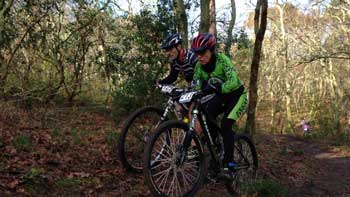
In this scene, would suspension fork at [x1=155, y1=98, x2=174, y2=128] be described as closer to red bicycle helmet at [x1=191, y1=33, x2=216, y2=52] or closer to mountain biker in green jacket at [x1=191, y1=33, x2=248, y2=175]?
mountain biker in green jacket at [x1=191, y1=33, x2=248, y2=175]

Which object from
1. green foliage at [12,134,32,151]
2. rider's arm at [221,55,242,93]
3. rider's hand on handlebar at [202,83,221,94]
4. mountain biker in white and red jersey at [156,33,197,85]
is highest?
mountain biker in white and red jersey at [156,33,197,85]

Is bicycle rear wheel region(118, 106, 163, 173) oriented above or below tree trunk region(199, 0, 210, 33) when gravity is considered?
below

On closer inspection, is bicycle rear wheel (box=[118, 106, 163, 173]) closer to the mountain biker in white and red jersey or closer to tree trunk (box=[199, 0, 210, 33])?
the mountain biker in white and red jersey

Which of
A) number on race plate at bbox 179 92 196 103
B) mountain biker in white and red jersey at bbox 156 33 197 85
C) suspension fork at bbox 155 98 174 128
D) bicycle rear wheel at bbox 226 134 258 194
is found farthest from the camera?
bicycle rear wheel at bbox 226 134 258 194

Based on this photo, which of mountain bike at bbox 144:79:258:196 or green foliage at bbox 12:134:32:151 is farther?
green foliage at bbox 12:134:32:151

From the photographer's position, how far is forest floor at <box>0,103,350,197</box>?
5.88m

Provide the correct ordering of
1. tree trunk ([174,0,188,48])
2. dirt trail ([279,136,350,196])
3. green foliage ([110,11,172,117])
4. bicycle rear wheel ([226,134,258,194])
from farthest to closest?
tree trunk ([174,0,188,48])
green foliage ([110,11,172,117])
dirt trail ([279,136,350,196])
bicycle rear wheel ([226,134,258,194])

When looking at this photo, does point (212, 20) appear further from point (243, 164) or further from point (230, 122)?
point (230, 122)

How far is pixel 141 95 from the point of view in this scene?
36.5ft

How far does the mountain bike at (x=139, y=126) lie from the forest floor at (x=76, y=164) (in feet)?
0.87

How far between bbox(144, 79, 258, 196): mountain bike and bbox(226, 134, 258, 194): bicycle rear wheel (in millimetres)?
539

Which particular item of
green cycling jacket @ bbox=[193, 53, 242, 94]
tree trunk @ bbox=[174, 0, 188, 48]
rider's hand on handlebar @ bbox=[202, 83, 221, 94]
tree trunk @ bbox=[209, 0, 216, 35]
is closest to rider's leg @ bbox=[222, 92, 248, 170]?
green cycling jacket @ bbox=[193, 53, 242, 94]

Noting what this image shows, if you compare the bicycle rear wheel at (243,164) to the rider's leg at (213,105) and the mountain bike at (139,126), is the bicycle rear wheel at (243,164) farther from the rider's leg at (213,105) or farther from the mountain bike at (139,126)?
the mountain bike at (139,126)

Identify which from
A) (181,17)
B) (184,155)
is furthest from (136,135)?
(181,17)
